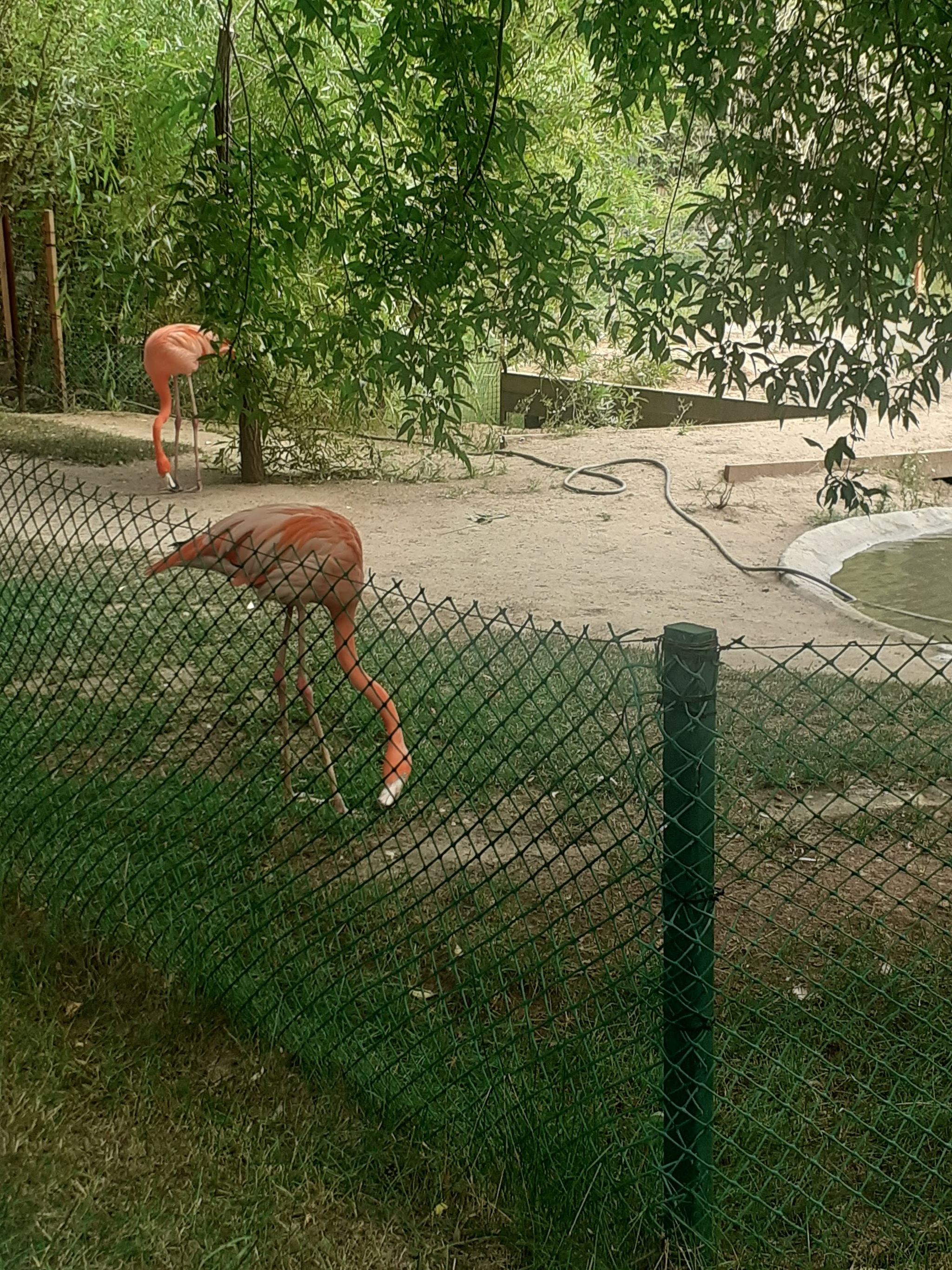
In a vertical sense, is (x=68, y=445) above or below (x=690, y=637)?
below

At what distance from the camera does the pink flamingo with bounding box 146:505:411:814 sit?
3.82m

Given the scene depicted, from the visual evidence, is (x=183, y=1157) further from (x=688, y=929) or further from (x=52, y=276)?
(x=52, y=276)

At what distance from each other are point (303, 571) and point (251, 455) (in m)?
6.24

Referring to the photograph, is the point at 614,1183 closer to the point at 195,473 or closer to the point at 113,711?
the point at 113,711

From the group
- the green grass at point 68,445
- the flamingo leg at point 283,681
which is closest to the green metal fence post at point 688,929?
the flamingo leg at point 283,681

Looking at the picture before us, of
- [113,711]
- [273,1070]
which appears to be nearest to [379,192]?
[113,711]

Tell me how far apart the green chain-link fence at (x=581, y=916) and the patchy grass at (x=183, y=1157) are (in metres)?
0.09

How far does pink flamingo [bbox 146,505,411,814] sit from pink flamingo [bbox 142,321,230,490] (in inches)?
219

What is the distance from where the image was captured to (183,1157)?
2.54 m

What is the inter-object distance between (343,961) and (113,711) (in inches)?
79.5

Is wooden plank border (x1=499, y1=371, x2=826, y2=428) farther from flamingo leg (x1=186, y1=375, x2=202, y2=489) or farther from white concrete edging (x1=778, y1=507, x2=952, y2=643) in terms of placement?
flamingo leg (x1=186, y1=375, x2=202, y2=489)

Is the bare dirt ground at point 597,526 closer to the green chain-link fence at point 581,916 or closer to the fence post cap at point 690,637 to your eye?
the green chain-link fence at point 581,916

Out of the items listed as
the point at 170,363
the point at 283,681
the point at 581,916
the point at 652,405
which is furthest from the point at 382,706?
the point at 652,405

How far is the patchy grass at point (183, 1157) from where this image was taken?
2.30 metres
